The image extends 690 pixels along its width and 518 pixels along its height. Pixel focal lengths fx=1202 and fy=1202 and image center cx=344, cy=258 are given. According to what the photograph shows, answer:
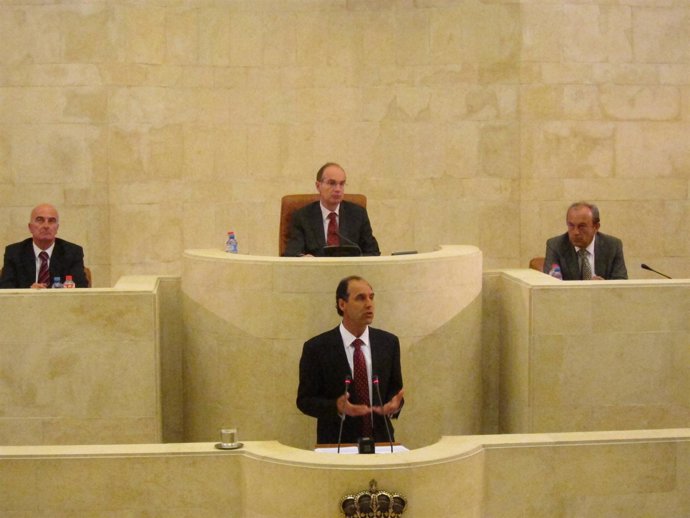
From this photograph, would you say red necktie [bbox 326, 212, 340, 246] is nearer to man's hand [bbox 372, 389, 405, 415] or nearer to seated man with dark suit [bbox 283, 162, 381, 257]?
seated man with dark suit [bbox 283, 162, 381, 257]

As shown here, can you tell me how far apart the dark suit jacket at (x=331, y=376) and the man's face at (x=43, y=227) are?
255 centimetres

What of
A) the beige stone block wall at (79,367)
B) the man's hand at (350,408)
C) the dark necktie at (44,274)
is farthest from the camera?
the dark necktie at (44,274)

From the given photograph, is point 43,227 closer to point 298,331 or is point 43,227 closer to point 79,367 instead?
point 79,367

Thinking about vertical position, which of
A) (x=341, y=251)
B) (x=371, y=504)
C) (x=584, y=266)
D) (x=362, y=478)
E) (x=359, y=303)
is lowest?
(x=371, y=504)

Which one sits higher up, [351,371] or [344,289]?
[344,289]

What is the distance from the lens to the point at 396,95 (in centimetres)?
1096

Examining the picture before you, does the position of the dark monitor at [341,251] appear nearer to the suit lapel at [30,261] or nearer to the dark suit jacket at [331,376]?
the dark suit jacket at [331,376]

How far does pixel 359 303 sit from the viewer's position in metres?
6.72

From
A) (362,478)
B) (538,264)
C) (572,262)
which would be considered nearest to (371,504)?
(362,478)

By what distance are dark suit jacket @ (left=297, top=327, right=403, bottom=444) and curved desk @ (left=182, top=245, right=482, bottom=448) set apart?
626 millimetres

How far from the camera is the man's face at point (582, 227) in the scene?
8.41 metres

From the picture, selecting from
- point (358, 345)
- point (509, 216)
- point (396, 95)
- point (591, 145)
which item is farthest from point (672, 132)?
point (358, 345)

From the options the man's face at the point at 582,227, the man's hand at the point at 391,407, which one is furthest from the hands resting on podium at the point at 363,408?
the man's face at the point at 582,227

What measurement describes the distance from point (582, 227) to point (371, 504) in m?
3.53
